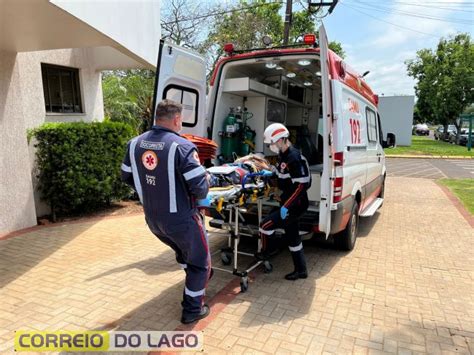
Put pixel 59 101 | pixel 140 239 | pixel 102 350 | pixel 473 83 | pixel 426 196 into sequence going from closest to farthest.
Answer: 1. pixel 102 350
2. pixel 140 239
3. pixel 59 101
4. pixel 426 196
5. pixel 473 83

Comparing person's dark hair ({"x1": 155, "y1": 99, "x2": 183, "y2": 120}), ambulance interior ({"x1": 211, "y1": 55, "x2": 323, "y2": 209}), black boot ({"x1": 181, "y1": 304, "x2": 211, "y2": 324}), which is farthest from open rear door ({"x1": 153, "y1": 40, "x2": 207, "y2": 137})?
black boot ({"x1": 181, "y1": 304, "x2": 211, "y2": 324})

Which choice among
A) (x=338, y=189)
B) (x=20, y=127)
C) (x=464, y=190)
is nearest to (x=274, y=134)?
(x=338, y=189)

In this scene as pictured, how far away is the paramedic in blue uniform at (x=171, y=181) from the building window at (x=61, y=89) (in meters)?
5.17

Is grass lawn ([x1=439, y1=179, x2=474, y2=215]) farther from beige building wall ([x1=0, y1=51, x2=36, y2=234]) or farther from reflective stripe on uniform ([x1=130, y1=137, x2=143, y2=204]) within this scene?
beige building wall ([x1=0, y1=51, x2=36, y2=234])

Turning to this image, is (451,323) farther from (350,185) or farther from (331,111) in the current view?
(331,111)

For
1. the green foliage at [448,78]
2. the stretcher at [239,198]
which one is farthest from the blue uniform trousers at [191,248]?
the green foliage at [448,78]

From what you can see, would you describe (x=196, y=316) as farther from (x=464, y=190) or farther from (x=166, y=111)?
(x=464, y=190)

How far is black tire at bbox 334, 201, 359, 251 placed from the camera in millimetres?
5115

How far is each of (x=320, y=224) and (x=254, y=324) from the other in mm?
1321

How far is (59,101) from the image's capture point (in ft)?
25.1

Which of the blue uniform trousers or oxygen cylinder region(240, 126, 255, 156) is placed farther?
oxygen cylinder region(240, 126, 255, 156)

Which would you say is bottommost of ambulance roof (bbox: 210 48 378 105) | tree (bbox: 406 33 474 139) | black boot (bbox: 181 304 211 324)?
black boot (bbox: 181 304 211 324)

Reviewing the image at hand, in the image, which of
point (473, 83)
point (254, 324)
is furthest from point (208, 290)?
point (473, 83)

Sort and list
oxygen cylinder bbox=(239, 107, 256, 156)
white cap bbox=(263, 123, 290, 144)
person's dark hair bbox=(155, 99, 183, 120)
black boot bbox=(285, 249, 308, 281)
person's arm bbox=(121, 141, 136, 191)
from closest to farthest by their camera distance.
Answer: person's dark hair bbox=(155, 99, 183, 120) < person's arm bbox=(121, 141, 136, 191) < white cap bbox=(263, 123, 290, 144) < black boot bbox=(285, 249, 308, 281) < oxygen cylinder bbox=(239, 107, 256, 156)
